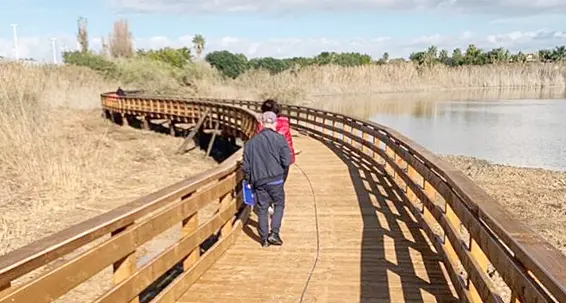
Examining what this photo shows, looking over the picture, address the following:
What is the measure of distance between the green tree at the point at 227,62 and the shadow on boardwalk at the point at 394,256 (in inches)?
2644

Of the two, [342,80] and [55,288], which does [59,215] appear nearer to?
[55,288]

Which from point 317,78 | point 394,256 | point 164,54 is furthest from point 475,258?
point 164,54

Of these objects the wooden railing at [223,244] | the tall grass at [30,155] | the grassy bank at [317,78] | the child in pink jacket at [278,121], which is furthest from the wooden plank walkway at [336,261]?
the grassy bank at [317,78]

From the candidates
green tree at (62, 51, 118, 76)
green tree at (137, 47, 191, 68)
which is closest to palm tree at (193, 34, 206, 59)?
green tree at (137, 47, 191, 68)

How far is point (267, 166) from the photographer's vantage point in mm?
6070

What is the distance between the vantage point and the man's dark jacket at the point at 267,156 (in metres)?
6.07

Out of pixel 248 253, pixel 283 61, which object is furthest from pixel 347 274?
pixel 283 61

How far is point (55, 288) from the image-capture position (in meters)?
2.93

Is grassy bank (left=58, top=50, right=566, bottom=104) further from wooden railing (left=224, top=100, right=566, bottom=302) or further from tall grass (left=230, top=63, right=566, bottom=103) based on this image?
wooden railing (left=224, top=100, right=566, bottom=302)

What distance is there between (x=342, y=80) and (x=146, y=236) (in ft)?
162

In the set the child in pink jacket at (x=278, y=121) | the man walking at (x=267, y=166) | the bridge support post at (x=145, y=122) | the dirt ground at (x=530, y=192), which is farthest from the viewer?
the bridge support post at (x=145, y=122)

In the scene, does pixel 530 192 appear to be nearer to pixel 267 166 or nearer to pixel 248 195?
pixel 248 195

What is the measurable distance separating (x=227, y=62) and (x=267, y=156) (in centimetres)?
7423

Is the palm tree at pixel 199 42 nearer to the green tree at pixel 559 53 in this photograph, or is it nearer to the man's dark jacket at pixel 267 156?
the green tree at pixel 559 53
